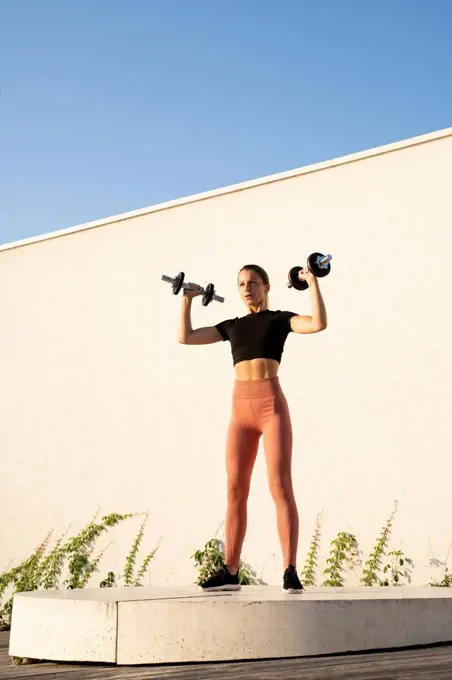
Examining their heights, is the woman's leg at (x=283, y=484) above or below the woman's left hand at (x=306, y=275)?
below

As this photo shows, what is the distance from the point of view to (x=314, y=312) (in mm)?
5355

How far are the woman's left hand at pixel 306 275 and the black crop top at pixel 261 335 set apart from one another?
0.84 feet

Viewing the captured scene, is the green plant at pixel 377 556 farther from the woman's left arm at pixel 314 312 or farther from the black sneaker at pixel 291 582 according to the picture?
the woman's left arm at pixel 314 312

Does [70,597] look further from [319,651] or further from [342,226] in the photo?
[342,226]

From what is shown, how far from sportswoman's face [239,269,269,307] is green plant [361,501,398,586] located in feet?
8.87

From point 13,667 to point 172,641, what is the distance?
96 cm

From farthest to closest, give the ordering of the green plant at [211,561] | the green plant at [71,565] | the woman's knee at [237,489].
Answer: the green plant at [71,565] → the green plant at [211,561] → the woman's knee at [237,489]

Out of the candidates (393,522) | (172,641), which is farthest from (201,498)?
(172,641)

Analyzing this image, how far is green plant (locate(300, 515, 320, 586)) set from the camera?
782 cm

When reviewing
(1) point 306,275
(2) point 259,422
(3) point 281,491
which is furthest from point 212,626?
(1) point 306,275

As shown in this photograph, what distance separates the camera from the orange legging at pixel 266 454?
5.33 meters

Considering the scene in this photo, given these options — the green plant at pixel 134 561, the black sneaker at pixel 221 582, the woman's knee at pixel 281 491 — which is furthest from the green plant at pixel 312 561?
the woman's knee at pixel 281 491

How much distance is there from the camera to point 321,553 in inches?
309

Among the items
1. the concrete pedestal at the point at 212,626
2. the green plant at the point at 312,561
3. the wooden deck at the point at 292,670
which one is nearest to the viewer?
the wooden deck at the point at 292,670
